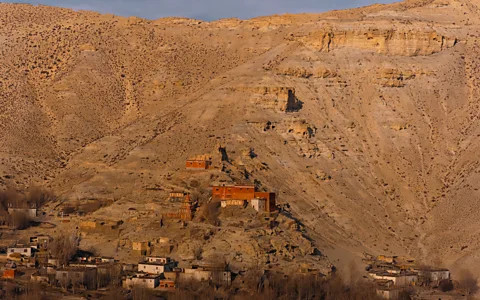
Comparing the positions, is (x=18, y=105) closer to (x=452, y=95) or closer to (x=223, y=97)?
(x=223, y=97)

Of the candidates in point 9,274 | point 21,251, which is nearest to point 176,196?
point 21,251

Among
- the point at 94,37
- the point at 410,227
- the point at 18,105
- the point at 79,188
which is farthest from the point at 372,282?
the point at 94,37

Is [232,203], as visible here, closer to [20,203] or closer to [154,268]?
[154,268]

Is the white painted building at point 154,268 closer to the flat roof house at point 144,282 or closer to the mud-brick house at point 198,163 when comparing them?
the flat roof house at point 144,282

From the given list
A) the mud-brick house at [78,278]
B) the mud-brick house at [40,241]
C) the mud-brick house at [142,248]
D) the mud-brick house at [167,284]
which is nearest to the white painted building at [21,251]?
the mud-brick house at [40,241]

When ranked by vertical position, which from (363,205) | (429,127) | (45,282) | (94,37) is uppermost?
(94,37)

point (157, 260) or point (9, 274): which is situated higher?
point (157, 260)
